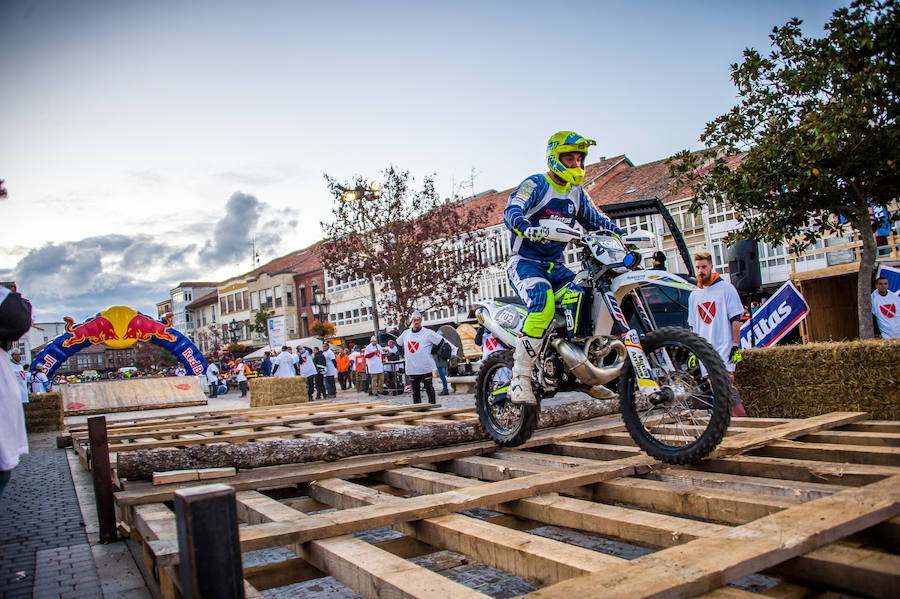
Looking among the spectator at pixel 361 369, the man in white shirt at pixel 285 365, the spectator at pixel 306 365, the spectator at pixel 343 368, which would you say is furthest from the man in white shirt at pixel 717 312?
the spectator at pixel 343 368

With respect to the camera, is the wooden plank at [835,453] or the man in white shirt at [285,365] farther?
the man in white shirt at [285,365]

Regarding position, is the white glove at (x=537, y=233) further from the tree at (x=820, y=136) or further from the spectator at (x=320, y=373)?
the spectator at (x=320, y=373)

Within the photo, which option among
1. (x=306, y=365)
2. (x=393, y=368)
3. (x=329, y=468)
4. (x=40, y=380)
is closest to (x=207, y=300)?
(x=40, y=380)

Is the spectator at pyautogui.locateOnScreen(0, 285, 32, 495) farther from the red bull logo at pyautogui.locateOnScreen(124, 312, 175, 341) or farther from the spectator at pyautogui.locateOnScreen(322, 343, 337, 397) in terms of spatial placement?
the red bull logo at pyautogui.locateOnScreen(124, 312, 175, 341)

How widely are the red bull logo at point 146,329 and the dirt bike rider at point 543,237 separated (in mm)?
23108

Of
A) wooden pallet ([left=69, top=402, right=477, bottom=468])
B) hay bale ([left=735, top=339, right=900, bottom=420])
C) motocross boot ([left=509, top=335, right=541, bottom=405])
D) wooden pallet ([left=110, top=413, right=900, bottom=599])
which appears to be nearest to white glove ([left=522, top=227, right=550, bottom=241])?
motocross boot ([left=509, top=335, right=541, bottom=405])

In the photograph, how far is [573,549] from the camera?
2.38 metres

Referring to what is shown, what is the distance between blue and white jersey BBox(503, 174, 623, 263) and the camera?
465 cm

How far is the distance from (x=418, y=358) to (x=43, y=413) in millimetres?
9233

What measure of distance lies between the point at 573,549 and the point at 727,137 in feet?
38.1

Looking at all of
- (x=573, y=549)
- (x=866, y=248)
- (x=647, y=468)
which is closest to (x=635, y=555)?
(x=647, y=468)

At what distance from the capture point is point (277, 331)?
3038 cm

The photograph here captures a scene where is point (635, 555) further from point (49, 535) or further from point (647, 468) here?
point (49, 535)

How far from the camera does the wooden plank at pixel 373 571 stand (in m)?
2.03
